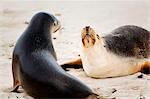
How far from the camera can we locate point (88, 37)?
17.9 ft

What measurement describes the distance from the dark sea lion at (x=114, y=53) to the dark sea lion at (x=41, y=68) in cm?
53

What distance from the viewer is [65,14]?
10984 millimetres

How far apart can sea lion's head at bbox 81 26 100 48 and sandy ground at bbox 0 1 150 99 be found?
37cm

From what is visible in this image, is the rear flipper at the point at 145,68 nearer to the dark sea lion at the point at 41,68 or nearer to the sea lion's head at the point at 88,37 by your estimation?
the sea lion's head at the point at 88,37

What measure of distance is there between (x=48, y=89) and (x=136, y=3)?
7.78 meters

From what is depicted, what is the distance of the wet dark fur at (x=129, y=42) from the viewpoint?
5844 mm

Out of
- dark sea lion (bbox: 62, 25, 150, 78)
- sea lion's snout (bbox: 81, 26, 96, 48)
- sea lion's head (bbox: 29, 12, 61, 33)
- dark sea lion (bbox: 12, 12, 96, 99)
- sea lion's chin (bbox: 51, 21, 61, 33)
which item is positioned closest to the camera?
dark sea lion (bbox: 12, 12, 96, 99)

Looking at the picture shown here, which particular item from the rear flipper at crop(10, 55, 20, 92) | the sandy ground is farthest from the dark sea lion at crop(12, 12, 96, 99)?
the sandy ground

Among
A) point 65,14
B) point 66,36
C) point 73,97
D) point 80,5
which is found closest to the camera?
point 73,97

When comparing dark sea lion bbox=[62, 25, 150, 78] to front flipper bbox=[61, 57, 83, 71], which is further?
front flipper bbox=[61, 57, 83, 71]

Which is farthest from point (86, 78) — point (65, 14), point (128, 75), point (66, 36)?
point (65, 14)

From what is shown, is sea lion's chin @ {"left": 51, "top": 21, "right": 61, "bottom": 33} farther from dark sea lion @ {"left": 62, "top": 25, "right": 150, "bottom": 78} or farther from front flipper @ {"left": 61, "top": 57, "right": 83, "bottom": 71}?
front flipper @ {"left": 61, "top": 57, "right": 83, "bottom": 71}

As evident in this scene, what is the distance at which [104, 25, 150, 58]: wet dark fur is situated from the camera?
584 centimetres

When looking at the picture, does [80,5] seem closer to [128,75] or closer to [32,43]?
[128,75]
